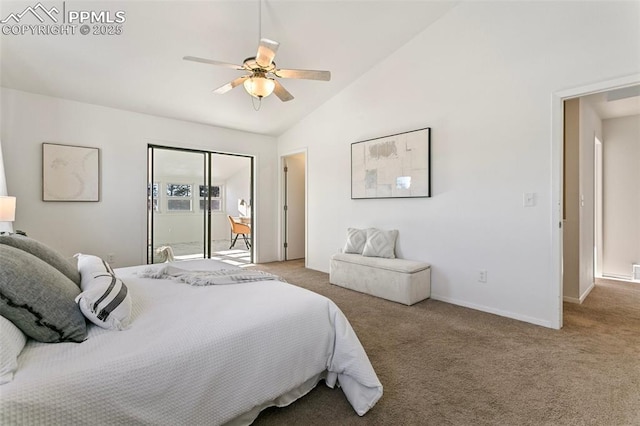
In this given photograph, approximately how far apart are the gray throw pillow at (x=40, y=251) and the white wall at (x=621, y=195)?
6583mm

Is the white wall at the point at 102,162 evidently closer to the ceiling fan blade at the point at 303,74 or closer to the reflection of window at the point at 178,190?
the reflection of window at the point at 178,190

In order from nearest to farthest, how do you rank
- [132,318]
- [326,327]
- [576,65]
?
[132,318] → [326,327] → [576,65]

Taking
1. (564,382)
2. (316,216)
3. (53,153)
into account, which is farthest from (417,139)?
(53,153)

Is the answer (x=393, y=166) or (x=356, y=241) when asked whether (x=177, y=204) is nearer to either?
(x=356, y=241)

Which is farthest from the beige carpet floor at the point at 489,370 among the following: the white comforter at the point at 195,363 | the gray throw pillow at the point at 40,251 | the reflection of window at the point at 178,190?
the reflection of window at the point at 178,190

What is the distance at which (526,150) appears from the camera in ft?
9.64

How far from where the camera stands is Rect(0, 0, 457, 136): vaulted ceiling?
2893 mm

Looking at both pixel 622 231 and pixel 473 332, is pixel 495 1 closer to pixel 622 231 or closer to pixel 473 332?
pixel 473 332

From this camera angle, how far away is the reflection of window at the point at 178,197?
4973mm

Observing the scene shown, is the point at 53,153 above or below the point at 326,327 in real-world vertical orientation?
above

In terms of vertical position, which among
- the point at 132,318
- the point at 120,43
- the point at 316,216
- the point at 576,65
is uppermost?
the point at 120,43

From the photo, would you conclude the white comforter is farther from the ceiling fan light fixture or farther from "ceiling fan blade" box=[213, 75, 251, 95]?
"ceiling fan blade" box=[213, 75, 251, 95]

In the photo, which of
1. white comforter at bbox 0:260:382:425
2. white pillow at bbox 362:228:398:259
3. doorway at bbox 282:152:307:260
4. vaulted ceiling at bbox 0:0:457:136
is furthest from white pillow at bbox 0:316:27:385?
doorway at bbox 282:152:307:260

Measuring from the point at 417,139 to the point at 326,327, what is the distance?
284cm
